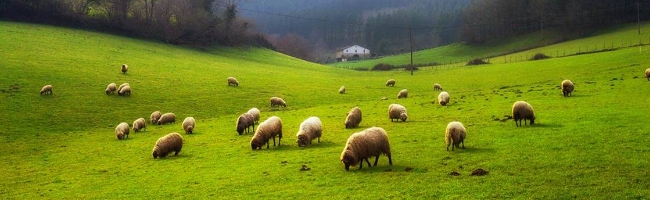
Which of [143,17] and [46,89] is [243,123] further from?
[143,17]

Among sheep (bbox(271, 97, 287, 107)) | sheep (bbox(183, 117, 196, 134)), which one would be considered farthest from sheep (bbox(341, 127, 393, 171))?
sheep (bbox(271, 97, 287, 107))

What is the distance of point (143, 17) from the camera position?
9281 cm

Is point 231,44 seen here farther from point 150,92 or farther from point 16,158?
point 16,158

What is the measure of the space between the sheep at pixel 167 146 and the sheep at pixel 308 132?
19.1 ft

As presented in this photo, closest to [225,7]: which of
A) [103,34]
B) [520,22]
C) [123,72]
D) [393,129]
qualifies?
[103,34]

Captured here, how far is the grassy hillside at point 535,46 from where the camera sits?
90188 millimetres

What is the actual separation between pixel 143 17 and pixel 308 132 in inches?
3049

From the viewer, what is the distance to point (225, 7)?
116562 millimetres

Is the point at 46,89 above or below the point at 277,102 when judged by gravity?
above

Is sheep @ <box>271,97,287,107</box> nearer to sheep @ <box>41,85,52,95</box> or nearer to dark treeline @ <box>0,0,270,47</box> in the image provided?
sheep @ <box>41,85,52,95</box>

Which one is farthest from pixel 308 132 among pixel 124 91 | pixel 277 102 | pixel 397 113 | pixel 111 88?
pixel 111 88

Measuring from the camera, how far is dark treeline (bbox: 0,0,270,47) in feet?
263

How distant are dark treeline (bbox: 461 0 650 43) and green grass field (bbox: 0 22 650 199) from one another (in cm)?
6840

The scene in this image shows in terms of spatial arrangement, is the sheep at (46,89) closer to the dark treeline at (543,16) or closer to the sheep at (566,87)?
the sheep at (566,87)
